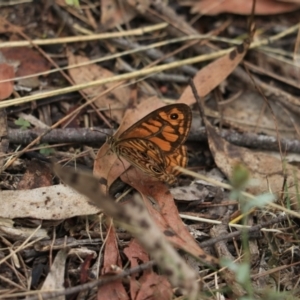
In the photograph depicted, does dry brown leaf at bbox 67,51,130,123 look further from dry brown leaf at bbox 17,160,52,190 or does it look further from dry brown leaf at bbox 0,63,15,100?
dry brown leaf at bbox 17,160,52,190

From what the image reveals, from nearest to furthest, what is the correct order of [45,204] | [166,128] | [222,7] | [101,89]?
1. [45,204]
2. [166,128]
3. [101,89]
4. [222,7]

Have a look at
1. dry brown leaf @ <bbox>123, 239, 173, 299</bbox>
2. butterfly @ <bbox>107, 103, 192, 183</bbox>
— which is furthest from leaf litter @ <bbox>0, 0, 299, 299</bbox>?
butterfly @ <bbox>107, 103, 192, 183</bbox>

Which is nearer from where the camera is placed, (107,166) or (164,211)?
(164,211)

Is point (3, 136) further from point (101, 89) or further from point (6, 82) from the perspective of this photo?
point (101, 89)

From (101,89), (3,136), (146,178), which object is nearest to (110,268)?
(146,178)

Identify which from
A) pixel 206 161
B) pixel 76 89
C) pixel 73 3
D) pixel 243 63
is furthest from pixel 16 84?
pixel 243 63

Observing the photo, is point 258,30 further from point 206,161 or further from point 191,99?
point 206,161

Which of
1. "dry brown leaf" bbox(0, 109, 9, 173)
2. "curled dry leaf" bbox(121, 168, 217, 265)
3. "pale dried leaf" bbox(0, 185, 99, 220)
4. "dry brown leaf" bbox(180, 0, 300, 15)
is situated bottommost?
"curled dry leaf" bbox(121, 168, 217, 265)
